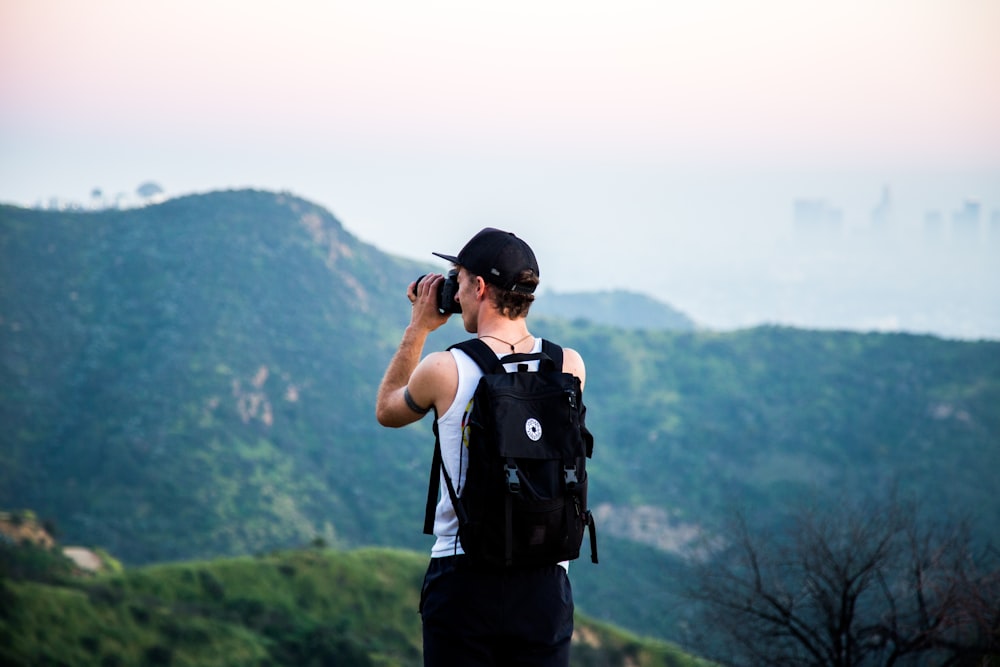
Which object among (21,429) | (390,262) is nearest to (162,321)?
(21,429)

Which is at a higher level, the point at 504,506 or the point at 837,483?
the point at 504,506

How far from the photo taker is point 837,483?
5734 cm

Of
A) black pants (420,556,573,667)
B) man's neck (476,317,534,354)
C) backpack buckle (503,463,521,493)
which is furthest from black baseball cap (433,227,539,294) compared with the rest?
black pants (420,556,573,667)

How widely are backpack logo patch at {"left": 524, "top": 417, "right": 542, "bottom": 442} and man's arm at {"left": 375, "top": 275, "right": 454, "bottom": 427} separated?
32cm

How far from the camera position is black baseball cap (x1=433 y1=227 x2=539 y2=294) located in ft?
11.1

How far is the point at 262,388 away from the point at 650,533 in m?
27.2

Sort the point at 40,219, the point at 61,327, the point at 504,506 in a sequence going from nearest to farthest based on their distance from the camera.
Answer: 1. the point at 504,506
2. the point at 61,327
3. the point at 40,219

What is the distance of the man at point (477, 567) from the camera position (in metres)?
3.23

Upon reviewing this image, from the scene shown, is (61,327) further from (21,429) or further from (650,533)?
(650,533)

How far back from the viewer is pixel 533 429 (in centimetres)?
322

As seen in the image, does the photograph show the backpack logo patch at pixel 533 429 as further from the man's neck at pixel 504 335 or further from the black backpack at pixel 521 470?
the man's neck at pixel 504 335

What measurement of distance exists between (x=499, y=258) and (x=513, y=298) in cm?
16

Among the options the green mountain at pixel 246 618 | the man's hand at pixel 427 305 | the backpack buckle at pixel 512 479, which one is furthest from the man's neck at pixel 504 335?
the green mountain at pixel 246 618

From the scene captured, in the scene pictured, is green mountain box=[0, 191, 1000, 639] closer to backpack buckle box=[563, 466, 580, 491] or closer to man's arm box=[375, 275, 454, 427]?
man's arm box=[375, 275, 454, 427]
